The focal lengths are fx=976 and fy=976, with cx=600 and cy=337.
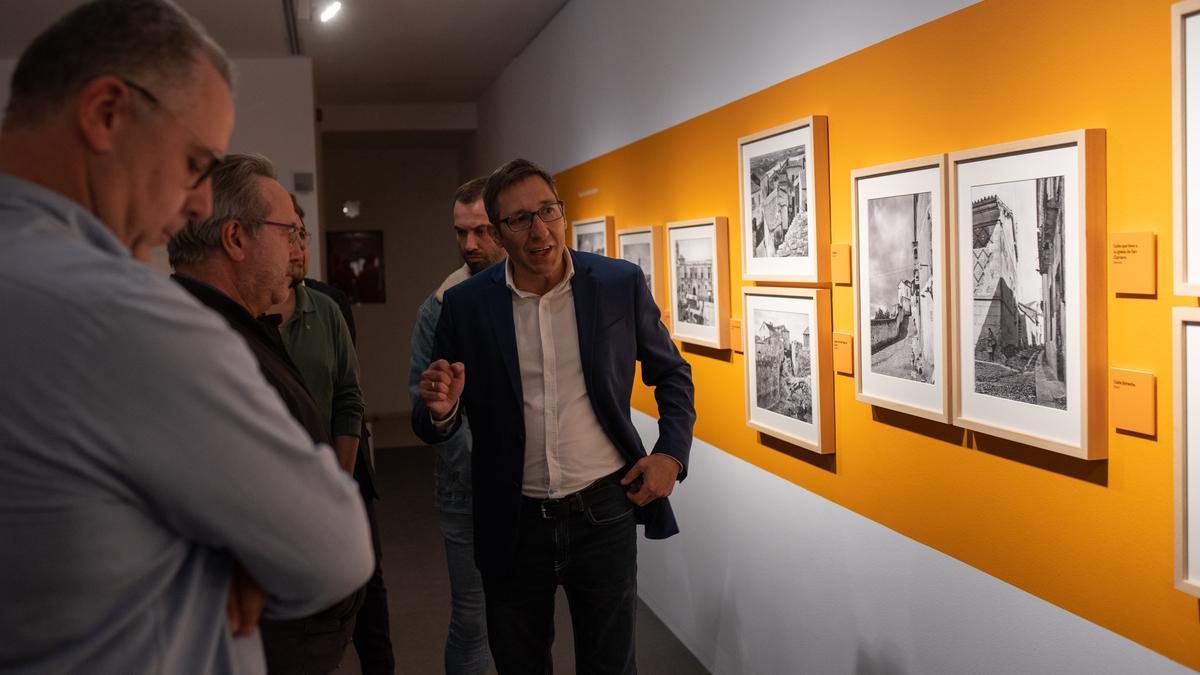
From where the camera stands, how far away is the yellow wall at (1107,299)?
1.81 metres

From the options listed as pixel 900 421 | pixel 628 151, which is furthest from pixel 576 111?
pixel 900 421

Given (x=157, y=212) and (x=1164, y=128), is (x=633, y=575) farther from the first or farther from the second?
(x=157, y=212)

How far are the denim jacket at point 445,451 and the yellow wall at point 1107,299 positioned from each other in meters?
1.14

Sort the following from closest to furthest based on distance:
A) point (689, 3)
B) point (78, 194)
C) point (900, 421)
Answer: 1. point (78, 194)
2. point (900, 421)
3. point (689, 3)

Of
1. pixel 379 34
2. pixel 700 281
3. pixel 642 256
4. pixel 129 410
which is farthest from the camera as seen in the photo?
pixel 379 34

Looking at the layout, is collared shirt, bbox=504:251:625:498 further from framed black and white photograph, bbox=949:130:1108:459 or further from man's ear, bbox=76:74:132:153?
man's ear, bbox=76:74:132:153

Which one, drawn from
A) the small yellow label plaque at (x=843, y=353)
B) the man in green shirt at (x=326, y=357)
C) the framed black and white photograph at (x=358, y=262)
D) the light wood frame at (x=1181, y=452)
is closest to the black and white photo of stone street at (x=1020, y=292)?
the light wood frame at (x=1181, y=452)

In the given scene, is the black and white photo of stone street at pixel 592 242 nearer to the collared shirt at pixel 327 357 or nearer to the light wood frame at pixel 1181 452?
the collared shirt at pixel 327 357

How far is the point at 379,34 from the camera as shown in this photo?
760cm

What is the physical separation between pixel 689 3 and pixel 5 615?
12.2 ft

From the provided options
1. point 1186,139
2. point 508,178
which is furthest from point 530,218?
point 1186,139

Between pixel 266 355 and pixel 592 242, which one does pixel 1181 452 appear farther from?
pixel 592 242

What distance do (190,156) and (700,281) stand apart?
3.21 metres

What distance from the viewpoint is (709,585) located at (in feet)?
14.0
